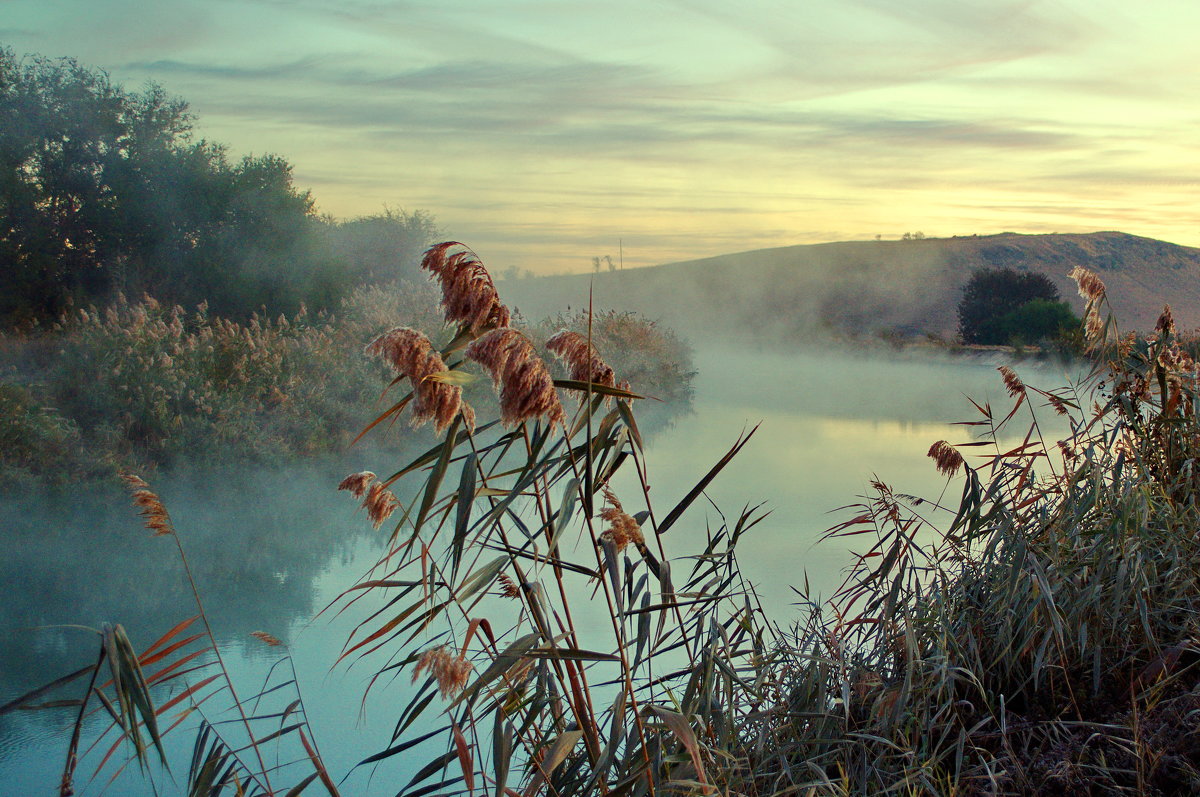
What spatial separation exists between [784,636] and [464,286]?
1.53m

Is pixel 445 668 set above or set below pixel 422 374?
below

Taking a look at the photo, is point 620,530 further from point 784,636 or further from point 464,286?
point 784,636

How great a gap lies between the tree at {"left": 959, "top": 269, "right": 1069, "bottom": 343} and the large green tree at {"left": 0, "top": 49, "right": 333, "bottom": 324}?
14062 millimetres

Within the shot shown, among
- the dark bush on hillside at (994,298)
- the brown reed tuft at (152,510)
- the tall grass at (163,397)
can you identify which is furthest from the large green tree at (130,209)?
the dark bush on hillside at (994,298)

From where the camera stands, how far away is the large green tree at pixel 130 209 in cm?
982

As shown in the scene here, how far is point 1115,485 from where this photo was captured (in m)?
2.51

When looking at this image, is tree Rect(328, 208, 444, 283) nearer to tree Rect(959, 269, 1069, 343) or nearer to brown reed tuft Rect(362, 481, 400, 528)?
tree Rect(959, 269, 1069, 343)

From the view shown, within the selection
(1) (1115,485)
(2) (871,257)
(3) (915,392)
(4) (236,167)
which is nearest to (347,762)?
(1) (1115,485)

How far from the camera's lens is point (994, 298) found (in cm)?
1991

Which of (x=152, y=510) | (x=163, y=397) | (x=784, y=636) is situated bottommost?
(x=163, y=397)

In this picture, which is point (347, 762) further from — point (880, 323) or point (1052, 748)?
point (880, 323)

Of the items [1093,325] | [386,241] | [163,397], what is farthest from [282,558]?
[386,241]

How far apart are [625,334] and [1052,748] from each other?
35.6ft

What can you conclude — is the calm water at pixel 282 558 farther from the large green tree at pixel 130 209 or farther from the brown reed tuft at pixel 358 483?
the large green tree at pixel 130 209
